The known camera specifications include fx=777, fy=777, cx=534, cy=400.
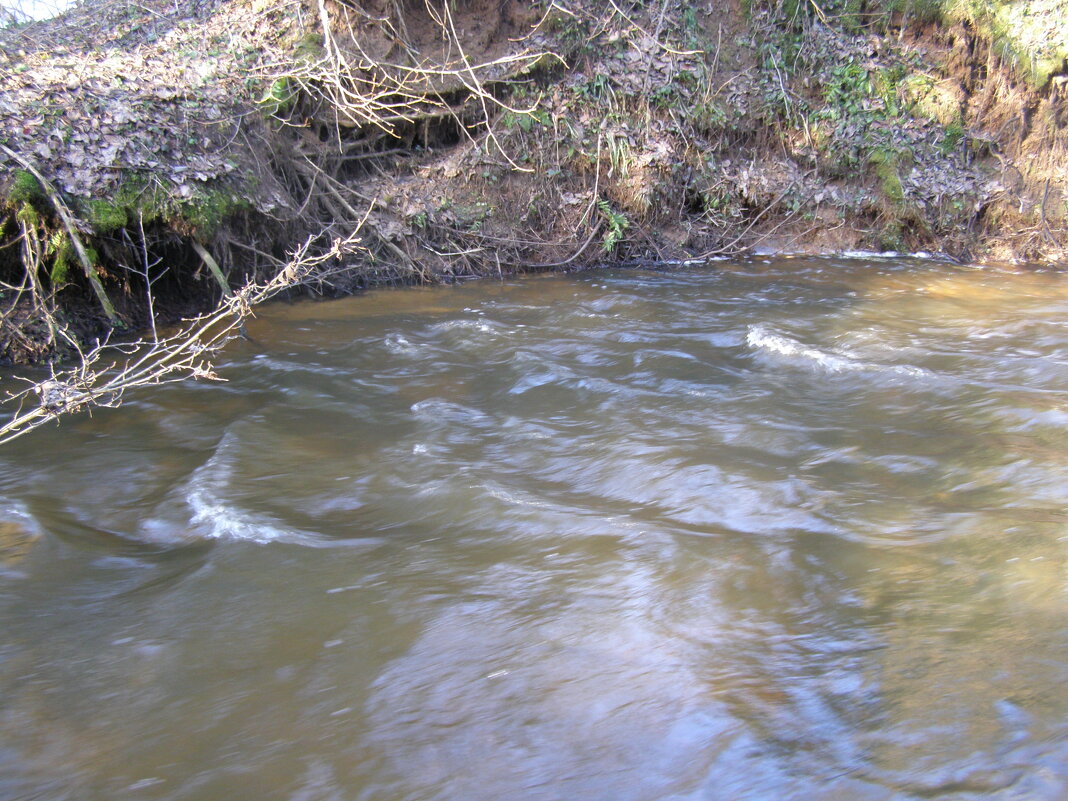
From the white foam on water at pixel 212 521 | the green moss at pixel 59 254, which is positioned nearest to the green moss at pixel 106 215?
the green moss at pixel 59 254

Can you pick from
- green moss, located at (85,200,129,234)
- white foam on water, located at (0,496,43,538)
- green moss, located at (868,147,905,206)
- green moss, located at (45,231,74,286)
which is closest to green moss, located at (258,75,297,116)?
green moss, located at (85,200,129,234)

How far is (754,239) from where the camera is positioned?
1063 cm

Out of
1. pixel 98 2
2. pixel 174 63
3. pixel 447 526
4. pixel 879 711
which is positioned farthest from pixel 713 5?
pixel 879 711

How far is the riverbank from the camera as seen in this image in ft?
28.6

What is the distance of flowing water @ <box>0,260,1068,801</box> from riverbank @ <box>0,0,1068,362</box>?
12.6 feet

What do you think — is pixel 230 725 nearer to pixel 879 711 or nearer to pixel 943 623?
pixel 879 711

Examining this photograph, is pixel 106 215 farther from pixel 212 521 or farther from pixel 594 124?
pixel 594 124

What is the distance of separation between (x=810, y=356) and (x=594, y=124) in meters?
5.43

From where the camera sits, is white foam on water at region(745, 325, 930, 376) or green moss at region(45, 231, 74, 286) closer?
white foam on water at region(745, 325, 930, 376)

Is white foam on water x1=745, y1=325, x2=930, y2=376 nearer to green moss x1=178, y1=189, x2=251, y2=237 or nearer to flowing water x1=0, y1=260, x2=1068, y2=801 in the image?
flowing water x1=0, y1=260, x2=1068, y2=801

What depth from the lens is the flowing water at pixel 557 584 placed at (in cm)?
247

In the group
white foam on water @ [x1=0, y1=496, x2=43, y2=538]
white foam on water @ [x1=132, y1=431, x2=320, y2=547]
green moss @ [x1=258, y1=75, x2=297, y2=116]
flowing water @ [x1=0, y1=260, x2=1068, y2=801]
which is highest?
green moss @ [x1=258, y1=75, x2=297, y2=116]

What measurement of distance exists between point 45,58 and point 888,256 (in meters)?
10.2

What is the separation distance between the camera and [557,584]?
11.1ft
